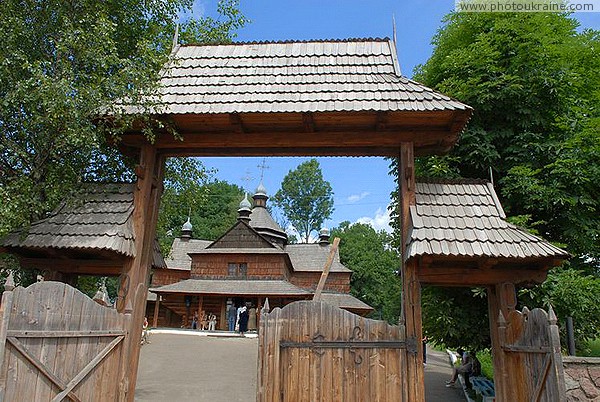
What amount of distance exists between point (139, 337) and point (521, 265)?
206 inches

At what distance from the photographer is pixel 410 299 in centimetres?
567

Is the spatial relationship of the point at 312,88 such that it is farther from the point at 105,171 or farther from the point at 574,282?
the point at 574,282

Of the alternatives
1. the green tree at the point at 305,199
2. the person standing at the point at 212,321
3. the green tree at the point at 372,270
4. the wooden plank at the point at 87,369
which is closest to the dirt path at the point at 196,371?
the wooden plank at the point at 87,369

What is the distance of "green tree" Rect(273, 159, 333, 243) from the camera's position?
57781 mm

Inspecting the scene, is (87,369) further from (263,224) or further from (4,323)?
(263,224)

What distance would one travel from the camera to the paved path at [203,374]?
9164 millimetres

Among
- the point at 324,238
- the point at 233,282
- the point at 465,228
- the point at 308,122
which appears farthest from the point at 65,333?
the point at 324,238

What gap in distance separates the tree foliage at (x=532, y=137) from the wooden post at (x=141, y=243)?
5.92 m

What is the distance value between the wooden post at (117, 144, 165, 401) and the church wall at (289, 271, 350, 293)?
26805 millimetres

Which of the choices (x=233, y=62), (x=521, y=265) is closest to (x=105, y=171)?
(x=233, y=62)

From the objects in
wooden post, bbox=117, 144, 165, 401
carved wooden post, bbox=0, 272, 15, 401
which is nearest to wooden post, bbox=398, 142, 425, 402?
wooden post, bbox=117, 144, 165, 401

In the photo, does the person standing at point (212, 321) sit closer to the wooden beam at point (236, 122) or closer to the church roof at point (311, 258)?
the church roof at point (311, 258)

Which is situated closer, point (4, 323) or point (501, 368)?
point (4, 323)

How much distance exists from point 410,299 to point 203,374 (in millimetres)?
7458
